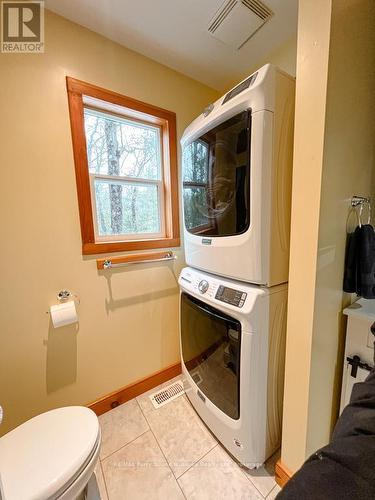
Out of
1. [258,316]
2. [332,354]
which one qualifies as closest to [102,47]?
[258,316]

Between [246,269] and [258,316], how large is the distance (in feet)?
0.65

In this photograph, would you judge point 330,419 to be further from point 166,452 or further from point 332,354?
point 166,452

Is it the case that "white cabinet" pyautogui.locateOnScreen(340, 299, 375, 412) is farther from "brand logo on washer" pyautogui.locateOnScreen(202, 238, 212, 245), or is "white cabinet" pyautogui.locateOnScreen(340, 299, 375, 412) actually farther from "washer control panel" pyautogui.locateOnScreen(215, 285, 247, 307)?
"brand logo on washer" pyautogui.locateOnScreen(202, 238, 212, 245)

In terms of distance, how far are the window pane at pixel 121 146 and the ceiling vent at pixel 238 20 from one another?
66 cm

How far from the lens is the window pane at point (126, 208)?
56.0 inches

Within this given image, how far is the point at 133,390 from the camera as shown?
1541 millimetres

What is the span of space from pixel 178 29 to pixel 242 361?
1797 millimetres

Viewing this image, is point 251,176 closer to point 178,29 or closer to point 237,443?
point 178,29

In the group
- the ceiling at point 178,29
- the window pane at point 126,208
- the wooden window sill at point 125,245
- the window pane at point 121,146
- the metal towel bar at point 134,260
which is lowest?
the metal towel bar at point 134,260

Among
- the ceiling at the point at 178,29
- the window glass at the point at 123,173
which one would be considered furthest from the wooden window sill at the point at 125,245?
the ceiling at the point at 178,29

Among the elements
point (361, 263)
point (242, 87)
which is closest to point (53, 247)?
point (242, 87)

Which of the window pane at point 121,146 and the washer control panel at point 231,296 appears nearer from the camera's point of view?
the washer control panel at point 231,296

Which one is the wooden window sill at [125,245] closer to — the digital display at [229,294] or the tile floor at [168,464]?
the digital display at [229,294]

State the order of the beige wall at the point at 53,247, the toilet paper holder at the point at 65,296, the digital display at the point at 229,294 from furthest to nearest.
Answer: the toilet paper holder at the point at 65,296 → the beige wall at the point at 53,247 → the digital display at the point at 229,294
